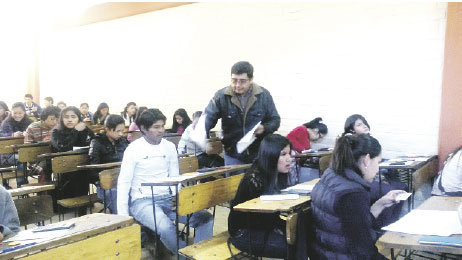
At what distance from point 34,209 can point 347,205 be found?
5.88 feet

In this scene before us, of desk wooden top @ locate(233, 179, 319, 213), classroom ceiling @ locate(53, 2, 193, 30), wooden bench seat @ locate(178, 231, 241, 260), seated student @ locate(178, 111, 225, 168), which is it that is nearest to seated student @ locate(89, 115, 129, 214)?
seated student @ locate(178, 111, 225, 168)

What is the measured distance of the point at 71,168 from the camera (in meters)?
3.51

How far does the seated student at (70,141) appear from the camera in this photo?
3715 millimetres

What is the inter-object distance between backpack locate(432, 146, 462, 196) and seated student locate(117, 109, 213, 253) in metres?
1.89

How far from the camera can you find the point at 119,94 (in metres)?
8.32

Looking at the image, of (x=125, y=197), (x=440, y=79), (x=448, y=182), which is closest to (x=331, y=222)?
(x=125, y=197)

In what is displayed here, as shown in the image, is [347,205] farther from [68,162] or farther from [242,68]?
[68,162]

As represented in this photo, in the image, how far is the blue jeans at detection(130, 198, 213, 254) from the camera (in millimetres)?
2566

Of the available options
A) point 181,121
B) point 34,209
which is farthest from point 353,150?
point 181,121

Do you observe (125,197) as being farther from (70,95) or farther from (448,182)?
(70,95)

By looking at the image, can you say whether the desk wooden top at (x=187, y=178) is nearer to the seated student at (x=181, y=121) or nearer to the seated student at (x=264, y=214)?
the seated student at (x=264, y=214)

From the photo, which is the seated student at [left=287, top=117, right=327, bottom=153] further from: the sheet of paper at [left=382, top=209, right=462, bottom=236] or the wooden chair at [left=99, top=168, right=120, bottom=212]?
the sheet of paper at [left=382, top=209, right=462, bottom=236]

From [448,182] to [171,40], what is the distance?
5.01 metres

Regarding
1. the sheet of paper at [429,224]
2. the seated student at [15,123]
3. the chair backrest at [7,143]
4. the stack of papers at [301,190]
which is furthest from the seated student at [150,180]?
the seated student at [15,123]
